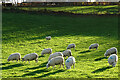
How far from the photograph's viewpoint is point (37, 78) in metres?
6.53

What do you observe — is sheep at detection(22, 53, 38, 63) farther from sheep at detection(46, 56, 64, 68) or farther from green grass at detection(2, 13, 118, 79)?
sheep at detection(46, 56, 64, 68)

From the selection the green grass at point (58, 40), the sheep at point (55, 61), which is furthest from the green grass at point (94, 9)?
the sheep at point (55, 61)

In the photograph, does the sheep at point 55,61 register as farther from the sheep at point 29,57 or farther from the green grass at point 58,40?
the sheep at point 29,57

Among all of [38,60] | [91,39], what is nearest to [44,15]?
[91,39]

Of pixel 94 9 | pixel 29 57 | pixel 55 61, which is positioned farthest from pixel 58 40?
pixel 55 61

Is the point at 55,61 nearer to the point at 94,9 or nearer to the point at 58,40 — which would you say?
the point at 58,40

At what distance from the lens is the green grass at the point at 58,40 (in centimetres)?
734

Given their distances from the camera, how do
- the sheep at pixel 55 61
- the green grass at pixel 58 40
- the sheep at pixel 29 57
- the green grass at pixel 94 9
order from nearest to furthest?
the green grass at pixel 58 40 < the sheep at pixel 55 61 < the sheep at pixel 29 57 < the green grass at pixel 94 9

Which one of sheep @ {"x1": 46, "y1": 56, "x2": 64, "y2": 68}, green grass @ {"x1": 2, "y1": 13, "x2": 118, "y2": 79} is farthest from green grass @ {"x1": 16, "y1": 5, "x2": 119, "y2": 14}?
sheep @ {"x1": 46, "y1": 56, "x2": 64, "y2": 68}

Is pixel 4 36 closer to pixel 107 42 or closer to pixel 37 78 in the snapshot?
pixel 107 42

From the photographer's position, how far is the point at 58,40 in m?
13.8

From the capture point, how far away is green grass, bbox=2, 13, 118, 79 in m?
7.34

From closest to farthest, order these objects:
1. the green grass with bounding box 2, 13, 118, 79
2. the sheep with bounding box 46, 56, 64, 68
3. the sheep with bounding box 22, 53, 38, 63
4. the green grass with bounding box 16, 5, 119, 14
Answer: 1. the green grass with bounding box 2, 13, 118, 79
2. the sheep with bounding box 46, 56, 64, 68
3. the sheep with bounding box 22, 53, 38, 63
4. the green grass with bounding box 16, 5, 119, 14

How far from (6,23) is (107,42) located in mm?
10279
